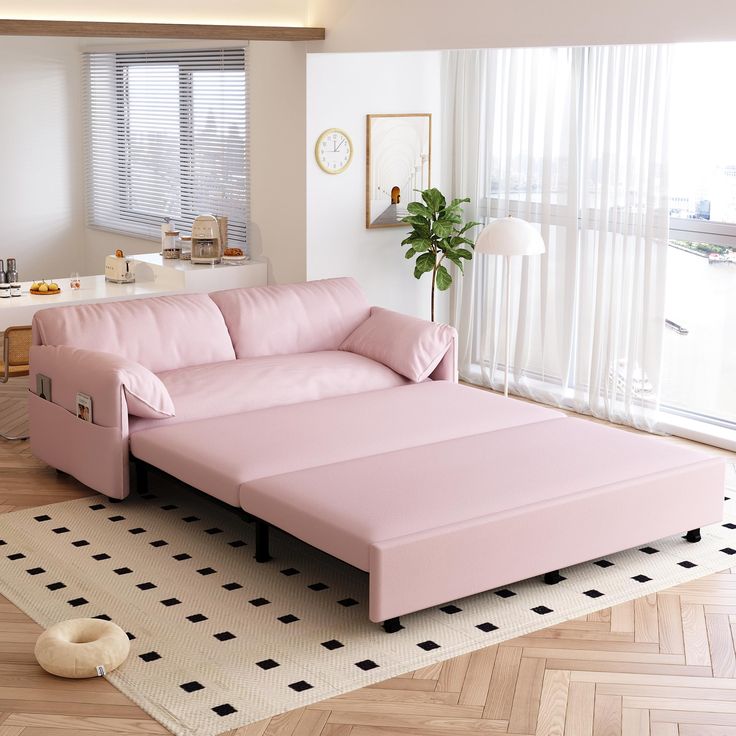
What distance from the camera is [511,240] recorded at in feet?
19.5

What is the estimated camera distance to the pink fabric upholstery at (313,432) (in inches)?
178

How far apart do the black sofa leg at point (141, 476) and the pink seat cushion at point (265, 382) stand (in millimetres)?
162

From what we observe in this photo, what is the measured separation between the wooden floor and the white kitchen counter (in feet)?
8.94

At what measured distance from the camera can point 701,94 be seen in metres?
6.18

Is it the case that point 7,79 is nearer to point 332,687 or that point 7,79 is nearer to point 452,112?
point 452,112

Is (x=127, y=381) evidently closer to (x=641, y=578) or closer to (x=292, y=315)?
(x=292, y=315)

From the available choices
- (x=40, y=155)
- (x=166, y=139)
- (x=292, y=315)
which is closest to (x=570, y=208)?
(x=292, y=315)

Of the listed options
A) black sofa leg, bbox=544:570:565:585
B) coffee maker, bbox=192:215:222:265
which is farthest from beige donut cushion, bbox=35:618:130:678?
coffee maker, bbox=192:215:222:265

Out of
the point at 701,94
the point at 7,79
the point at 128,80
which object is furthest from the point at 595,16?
the point at 7,79

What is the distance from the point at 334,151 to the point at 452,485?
10.7 feet

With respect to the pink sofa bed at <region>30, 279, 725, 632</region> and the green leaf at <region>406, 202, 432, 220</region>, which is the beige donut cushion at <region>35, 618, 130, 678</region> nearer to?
the pink sofa bed at <region>30, 279, 725, 632</region>

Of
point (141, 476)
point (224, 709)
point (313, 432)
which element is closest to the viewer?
point (224, 709)

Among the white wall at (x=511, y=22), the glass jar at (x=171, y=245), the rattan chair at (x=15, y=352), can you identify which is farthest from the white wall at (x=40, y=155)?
the rattan chair at (x=15, y=352)

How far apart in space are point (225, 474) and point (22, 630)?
0.96 metres
